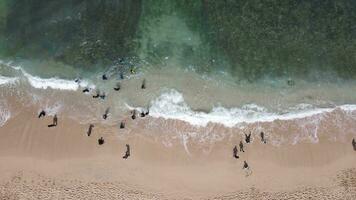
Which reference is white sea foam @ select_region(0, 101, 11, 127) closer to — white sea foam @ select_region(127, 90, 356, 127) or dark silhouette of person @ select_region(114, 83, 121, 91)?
dark silhouette of person @ select_region(114, 83, 121, 91)

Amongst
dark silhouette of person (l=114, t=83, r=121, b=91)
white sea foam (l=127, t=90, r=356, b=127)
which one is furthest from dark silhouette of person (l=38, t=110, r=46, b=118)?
white sea foam (l=127, t=90, r=356, b=127)

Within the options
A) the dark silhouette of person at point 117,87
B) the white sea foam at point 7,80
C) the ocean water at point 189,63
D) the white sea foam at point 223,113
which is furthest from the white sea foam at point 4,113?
the white sea foam at point 223,113

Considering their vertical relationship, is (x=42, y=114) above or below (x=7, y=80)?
below

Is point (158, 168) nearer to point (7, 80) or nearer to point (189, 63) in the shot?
point (189, 63)

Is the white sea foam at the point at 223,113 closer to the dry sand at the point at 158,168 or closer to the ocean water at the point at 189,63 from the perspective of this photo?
the ocean water at the point at 189,63

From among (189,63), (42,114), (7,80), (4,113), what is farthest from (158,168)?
(7,80)

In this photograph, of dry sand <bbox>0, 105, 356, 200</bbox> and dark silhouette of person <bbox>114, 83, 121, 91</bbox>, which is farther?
dark silhouette of person <bbox>114, 83, 121, 91</bbox>

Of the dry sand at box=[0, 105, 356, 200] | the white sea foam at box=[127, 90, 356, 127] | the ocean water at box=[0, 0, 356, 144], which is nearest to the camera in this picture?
the dry sand at box=[0, 105, 356, 200]

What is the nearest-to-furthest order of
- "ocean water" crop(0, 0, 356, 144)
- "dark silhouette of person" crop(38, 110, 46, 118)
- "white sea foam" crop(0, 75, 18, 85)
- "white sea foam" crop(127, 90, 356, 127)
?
"dark silhouette of person" crop(38, 110, 46, 118)
"white sea foam" crop(127, 90, 356, 127)
"ocean water" crop(0, 0, 356, 144)
"white sea foam" crop(0, 75, 18, 85)
